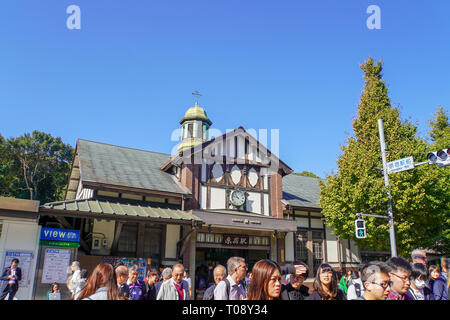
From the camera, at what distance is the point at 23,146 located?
3812 centimetres

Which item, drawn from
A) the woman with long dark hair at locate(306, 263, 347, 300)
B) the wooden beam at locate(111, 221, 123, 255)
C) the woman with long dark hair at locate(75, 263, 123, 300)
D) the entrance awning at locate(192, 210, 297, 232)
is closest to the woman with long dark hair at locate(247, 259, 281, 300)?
the woman with long dark hair at locate(306, 263, 347, 300)

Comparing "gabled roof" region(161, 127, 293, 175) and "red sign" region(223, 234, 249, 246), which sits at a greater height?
"gabled roof" region(161, 127, 293, 175)

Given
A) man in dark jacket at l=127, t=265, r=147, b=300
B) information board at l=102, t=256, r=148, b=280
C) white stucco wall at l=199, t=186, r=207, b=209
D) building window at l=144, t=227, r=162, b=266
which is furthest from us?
white stucco wall at l=199, t=186, r=207, b=209

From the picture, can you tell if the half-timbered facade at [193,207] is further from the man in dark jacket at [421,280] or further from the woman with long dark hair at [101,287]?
the woman with long dark hair at [101,287]

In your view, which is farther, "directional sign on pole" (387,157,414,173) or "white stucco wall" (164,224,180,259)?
"white stucco wall" (164,224,180,259)

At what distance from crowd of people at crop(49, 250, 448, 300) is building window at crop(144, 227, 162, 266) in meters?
9.23

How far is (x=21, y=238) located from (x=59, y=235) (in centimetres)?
148

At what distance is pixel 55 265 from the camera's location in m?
13.0

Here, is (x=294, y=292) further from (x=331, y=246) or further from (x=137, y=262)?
(x=331, y=246)

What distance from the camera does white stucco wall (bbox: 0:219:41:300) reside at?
12.9 metres

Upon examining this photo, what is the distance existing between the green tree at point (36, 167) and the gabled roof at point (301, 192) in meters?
25.6

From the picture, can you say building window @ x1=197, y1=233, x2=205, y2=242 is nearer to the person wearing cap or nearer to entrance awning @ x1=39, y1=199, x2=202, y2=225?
entrance awning @ x1=39, y1=199, x2=202, y2=225

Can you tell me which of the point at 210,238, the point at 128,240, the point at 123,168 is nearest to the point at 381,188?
the point at 210,238

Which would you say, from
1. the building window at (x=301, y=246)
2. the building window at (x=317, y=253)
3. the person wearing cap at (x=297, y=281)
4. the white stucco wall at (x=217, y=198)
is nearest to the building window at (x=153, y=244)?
the white stucco wall at (x=217, y=198)
